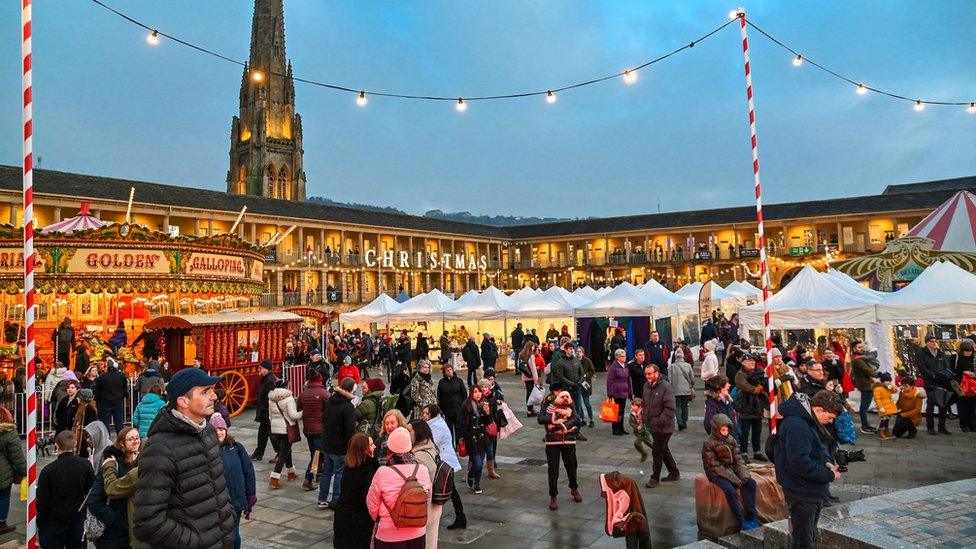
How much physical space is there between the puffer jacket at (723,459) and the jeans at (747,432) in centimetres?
318

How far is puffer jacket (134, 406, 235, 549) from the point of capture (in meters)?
2.71

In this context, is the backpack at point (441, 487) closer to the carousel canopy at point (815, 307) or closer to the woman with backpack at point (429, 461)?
the woman with backpack at point (429, 461)

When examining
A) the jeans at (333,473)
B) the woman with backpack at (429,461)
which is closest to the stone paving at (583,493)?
the jeans at (333,473)

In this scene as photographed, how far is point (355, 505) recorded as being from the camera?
409 centimetres

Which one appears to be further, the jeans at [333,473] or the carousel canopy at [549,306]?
the carousel canopy at [549,306]

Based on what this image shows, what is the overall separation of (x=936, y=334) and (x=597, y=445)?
8283 mm

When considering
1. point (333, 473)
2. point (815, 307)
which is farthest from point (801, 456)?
point (815, 307)

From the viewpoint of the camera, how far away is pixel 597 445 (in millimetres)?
9414

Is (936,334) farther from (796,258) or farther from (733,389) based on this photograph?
(796,258)

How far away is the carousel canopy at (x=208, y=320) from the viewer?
12.4m

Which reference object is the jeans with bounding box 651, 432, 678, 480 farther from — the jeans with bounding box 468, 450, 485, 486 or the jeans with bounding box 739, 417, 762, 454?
the jeans with bounding box 468, 450, 485, 486

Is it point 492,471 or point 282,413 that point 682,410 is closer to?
point 492,471

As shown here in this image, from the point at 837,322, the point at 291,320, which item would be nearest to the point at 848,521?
the point at 837,322

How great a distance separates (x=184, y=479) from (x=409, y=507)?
133 centimetres
